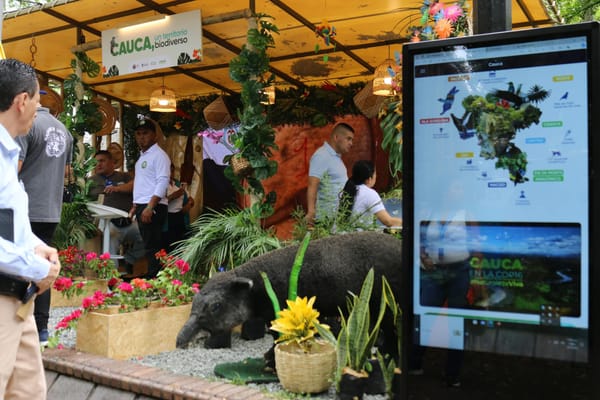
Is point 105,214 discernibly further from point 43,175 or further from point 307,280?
point 307,280

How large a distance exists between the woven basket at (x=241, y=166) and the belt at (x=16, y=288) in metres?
4.04

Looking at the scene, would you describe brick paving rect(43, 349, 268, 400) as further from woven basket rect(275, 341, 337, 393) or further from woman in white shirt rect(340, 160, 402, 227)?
woman in white shirt rect(340, 160, 402, 227)

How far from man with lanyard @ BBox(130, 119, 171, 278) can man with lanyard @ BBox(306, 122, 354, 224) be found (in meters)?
1.88

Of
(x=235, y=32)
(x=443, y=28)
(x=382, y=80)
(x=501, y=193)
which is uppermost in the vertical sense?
(x=235, y=32)

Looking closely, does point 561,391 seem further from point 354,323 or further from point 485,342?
point 354,323

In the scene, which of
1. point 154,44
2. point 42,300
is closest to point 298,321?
point 42,300

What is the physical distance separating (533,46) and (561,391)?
3.85 ft

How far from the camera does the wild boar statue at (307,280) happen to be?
3936 millimetres

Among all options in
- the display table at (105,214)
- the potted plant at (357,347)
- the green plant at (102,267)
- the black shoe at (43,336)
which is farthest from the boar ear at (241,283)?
the display table at (105,214)

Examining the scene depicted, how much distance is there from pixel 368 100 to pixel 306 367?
6.10 metres

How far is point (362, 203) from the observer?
5930 millimetres

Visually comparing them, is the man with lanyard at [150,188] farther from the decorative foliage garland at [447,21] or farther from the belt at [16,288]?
the belt at [16,288]

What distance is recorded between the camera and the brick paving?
3.53m

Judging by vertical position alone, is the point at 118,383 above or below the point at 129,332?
below
